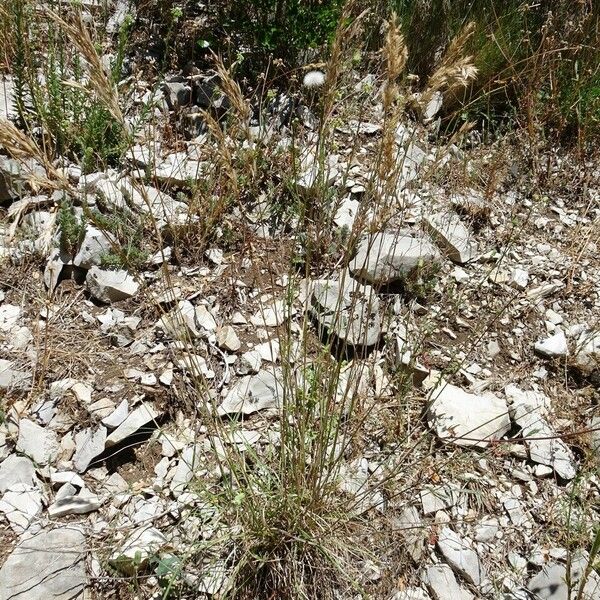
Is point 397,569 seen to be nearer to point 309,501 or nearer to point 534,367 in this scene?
point 309,501

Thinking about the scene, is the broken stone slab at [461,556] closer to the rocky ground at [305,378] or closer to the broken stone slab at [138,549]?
the rocky ground at [305,378]

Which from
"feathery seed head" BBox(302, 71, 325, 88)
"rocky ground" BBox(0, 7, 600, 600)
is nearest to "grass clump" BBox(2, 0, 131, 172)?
"rocky ground" BBox(0, 7, 600, 600)

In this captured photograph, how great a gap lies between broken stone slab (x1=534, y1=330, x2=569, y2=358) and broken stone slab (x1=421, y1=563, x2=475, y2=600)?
119cm

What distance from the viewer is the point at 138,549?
230 cm

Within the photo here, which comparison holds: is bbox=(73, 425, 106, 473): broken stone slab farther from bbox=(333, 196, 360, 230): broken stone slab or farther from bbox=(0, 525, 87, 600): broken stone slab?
bbox=(333, 196, 360, 230): broken stone slab

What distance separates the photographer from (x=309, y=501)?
222 cm

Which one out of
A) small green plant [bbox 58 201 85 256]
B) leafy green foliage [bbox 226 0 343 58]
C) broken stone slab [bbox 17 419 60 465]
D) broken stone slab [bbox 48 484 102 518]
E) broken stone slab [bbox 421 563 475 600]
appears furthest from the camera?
leafy green foliage [bbox 226 0 343 58]

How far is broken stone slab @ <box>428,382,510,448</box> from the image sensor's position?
2.66m

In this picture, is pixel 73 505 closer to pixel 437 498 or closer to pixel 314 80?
pixel 437 498

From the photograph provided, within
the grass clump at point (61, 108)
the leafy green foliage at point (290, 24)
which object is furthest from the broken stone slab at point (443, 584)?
the leafy green foliage at point (290, 24)

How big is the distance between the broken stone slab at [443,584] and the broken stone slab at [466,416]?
0.52 m

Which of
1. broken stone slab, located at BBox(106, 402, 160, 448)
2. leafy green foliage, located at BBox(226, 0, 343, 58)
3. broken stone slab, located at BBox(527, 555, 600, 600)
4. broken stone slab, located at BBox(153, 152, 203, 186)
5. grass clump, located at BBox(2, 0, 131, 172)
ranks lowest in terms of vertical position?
broken stone slab, located at BBox(527, 555, 600, 600)

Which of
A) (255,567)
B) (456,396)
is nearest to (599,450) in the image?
(456,396)

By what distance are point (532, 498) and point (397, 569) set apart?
0.68 metres
